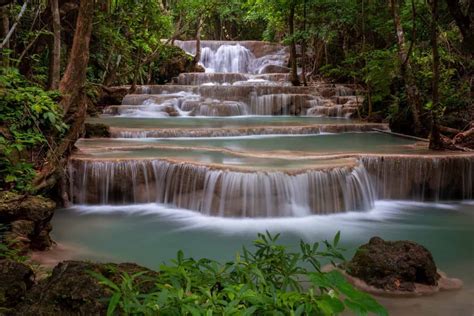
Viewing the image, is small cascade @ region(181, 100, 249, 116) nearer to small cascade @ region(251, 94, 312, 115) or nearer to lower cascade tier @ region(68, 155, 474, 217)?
small cascade @ region(251, 94, 312, 115)

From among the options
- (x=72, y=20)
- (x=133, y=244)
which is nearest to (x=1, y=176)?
(x=133, y=244)

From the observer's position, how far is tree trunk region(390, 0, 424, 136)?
10.9 meters

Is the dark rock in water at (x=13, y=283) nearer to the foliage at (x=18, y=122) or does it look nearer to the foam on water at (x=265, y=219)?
the foliage at (x=18, y=122)

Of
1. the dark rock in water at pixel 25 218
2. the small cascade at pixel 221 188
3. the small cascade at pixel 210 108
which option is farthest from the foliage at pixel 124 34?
the dark rock in water at pixel 25 218

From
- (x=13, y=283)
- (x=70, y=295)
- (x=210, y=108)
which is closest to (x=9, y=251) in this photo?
(x=13, y=283)

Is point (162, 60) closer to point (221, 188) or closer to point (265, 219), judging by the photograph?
point (221, 188)

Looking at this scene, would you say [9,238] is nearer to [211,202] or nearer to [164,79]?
[211,202]

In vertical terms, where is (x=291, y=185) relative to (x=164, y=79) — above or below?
below

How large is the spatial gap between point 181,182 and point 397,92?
8296 millimetres

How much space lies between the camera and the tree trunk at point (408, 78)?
35.8ft

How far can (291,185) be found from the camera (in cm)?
708

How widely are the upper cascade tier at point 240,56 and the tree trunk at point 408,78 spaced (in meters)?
15.1

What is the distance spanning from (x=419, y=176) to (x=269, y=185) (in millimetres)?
2979

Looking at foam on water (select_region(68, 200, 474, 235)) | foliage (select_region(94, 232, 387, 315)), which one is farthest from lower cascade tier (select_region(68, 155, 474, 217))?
foliage (select_region(94, 232, 387, 315))
